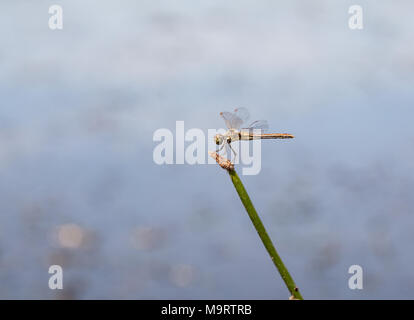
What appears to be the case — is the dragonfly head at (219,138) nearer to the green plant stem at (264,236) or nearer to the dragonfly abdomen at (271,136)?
Result: the dragonfly abdomen at (271,136)

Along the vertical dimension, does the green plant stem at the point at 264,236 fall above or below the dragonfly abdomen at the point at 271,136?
below

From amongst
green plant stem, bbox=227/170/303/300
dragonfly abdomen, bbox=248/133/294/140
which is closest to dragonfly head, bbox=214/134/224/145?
dragonfly abdomen, bbox=248/133/294/140

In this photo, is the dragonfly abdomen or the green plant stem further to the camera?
the dragonfly abdomen

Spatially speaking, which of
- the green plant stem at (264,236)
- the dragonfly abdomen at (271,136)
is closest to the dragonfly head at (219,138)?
the dragonfly abdomen at (271,136)

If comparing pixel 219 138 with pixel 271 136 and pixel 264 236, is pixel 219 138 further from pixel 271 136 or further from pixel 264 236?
pixel 264 236

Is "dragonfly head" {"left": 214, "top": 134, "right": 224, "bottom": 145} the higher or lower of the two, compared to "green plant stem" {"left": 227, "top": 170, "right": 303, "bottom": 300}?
higher

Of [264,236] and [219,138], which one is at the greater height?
[219,138]

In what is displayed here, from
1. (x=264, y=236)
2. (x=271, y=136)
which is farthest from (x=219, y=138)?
(x=264, y=236)

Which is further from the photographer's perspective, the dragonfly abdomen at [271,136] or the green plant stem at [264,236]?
the dragonfly abdomen at [271,136]

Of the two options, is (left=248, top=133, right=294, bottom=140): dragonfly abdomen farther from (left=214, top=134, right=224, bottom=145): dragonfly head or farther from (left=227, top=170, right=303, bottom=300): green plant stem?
(left=227, top=170, right=303, bottom=300): green plant stem
